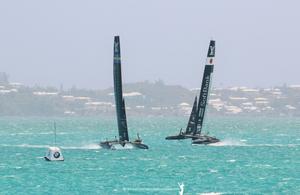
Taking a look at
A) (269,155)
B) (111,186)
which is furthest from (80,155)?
(111,186)

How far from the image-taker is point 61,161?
10500 centimetres

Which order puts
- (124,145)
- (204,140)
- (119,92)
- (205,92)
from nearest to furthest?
(119,92)
(124,145)
(204,140)
(205,92)

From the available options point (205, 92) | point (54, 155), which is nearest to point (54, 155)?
point (54, 155)

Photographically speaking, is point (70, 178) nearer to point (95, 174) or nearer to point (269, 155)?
point (95, 174)

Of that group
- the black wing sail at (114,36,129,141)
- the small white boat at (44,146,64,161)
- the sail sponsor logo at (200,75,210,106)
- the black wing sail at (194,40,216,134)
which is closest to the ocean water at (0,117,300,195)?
the small white boat at (44,146,64,161)

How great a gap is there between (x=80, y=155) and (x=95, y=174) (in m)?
24.7

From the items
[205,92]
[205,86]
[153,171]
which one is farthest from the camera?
[205,86]

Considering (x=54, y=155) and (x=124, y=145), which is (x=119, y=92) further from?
(x=54, y=155)

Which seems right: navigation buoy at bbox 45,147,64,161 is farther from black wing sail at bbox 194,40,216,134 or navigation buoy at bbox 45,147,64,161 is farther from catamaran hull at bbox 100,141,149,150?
black wing sail at bbox 194,40,216,134

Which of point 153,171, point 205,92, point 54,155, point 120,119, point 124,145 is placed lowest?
point 124,145

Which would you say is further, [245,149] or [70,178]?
[245,149]

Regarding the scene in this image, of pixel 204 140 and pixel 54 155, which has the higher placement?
pixel 54 155

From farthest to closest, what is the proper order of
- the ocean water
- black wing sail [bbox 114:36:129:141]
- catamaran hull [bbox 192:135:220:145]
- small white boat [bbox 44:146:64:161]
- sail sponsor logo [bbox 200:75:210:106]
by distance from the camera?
1. sail sponsor logo [bbox 200:75:210:106]
2. catamaran hull [bbox 192:135:220:145]
3. black wing sail [bbox 114:36:129:141]
4. small white boat [bbox 44:146:64:161]
5. the ocean water

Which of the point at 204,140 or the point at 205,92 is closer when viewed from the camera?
the point at 204,140
